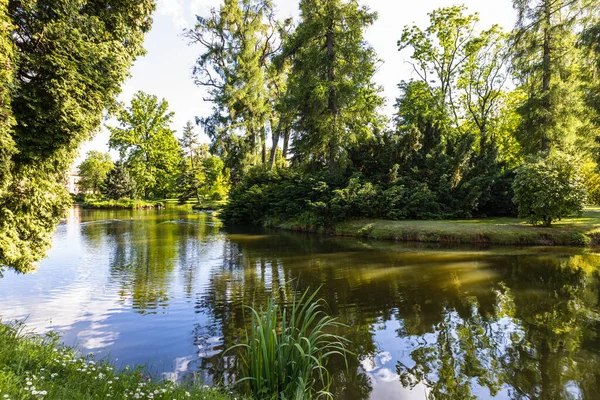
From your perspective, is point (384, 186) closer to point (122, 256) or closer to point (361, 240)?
point (361, 240)

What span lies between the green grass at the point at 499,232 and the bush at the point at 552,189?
731 millimetres

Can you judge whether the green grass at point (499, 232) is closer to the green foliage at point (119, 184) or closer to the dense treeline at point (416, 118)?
the dense treeline at point (416, 118)

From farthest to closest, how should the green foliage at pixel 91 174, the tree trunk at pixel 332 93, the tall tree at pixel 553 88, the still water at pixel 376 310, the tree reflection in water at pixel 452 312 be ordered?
the green foliage at pixel 91 174 < the tree trunk at pixel 332 93 < the tall tree at pixel 553 88 < the still water at pixel 376 310 < the tree reflection in water at pixel 452 312

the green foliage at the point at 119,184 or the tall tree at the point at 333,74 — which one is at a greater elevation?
the tall tree at the point at 333,74

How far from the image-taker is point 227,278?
9.95 m

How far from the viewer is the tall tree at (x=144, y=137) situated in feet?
150

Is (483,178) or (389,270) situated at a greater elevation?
(483,178)

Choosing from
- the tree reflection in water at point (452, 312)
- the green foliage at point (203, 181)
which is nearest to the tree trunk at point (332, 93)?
the tree reflection in water at point (452, 312)

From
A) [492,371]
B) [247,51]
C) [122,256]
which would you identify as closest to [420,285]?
[492,371]

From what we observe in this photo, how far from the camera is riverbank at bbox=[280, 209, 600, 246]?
1441 centimetres

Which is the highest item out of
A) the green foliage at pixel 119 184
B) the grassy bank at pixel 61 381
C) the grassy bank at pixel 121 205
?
the green foliage at pixel 119 184

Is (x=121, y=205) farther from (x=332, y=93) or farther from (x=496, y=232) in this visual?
(x=496, y=232)

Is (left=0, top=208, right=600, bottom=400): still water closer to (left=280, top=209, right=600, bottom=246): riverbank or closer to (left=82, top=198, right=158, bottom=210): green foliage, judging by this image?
(left=280, top=209, right=600, bottom=246): riverbank

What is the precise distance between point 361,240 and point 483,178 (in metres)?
8.07
